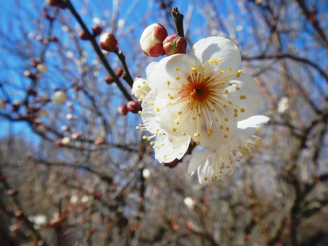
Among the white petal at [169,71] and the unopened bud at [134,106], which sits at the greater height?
the white petal at [169,71]

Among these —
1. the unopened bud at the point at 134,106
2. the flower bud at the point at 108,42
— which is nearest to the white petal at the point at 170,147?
the unopened bud at the point at 134,106

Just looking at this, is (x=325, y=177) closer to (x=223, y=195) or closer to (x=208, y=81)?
(x=223, y=195)

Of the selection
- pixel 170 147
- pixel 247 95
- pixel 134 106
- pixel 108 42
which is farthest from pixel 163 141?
pixel 108 42

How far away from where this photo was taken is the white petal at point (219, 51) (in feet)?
→ 2.45

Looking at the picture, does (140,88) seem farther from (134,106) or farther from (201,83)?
(201,83)

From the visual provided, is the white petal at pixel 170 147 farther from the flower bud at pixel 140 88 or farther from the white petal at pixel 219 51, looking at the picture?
the white petal at pixel 219 51

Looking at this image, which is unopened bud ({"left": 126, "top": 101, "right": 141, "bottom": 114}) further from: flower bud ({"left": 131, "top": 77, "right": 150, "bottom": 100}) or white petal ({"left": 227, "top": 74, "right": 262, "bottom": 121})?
white petal ({"left": 227, "top": 74, "right": 262, "bottom": 121})

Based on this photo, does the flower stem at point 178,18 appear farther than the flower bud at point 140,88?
No

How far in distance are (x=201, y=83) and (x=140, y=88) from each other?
0.23m

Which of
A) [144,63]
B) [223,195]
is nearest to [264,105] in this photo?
[223,195]

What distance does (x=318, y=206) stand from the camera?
3.22m

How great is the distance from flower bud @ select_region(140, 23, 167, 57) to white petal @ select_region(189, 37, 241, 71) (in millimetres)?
112

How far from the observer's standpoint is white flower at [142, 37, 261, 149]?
751mm

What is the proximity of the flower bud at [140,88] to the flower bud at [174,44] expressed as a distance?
0.16 metres
